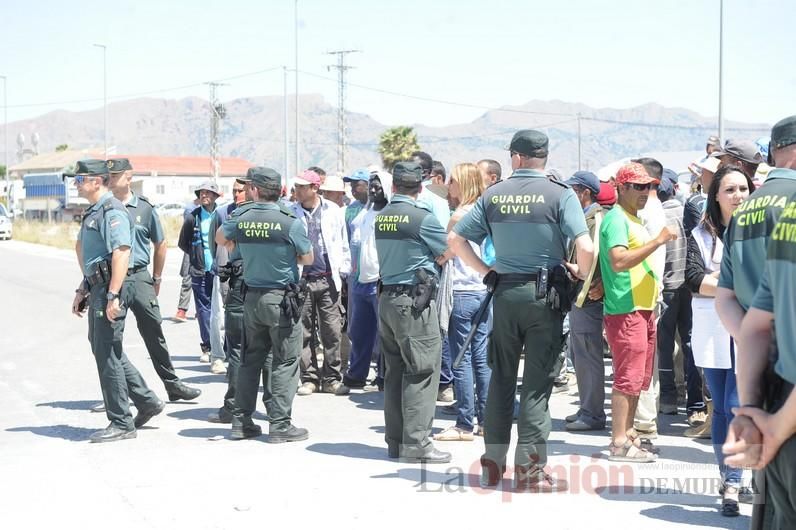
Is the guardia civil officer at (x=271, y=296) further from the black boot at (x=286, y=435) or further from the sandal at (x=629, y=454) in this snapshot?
the sandal at (x=629, y=454)

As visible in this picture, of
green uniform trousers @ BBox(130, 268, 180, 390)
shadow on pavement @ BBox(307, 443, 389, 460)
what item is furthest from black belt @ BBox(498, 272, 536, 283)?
green uniform trousers @ BBox(130, 268, 180, 390)

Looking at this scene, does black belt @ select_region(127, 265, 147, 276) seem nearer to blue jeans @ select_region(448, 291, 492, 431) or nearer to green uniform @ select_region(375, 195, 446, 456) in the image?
green uniform @ select_region(375, 195, 446, 456)

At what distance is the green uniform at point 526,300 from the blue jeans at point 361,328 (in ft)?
11.2

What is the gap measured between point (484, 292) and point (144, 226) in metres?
3.10

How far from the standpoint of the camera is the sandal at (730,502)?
5.51 meters

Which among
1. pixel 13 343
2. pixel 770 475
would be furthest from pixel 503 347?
pixel 13 343

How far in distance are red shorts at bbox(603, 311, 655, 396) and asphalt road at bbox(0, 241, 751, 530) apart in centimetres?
56

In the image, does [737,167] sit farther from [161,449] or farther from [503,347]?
[161,449]

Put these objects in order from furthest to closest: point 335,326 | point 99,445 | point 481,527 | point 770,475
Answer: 1. point 335,326
2. point 99,445
3. point 481,527
4. point 770,475

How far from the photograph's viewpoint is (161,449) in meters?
7.32

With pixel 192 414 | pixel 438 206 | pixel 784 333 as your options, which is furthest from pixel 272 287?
pixel 784 333

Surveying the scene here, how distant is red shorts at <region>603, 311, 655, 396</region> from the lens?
6.75 metres

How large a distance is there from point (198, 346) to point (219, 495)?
719 centimetres

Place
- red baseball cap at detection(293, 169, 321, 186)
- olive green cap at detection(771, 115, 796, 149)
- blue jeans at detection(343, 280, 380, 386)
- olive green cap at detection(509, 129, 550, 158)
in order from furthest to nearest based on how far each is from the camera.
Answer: red baseball cap at detection(293, 169, 321, 186) < blue jeans at detection(343, 280, 380, 386) < olive green cap at detection(509, 129, 550, 158) < olive green cap at detection(771, 115, 796, 149)
